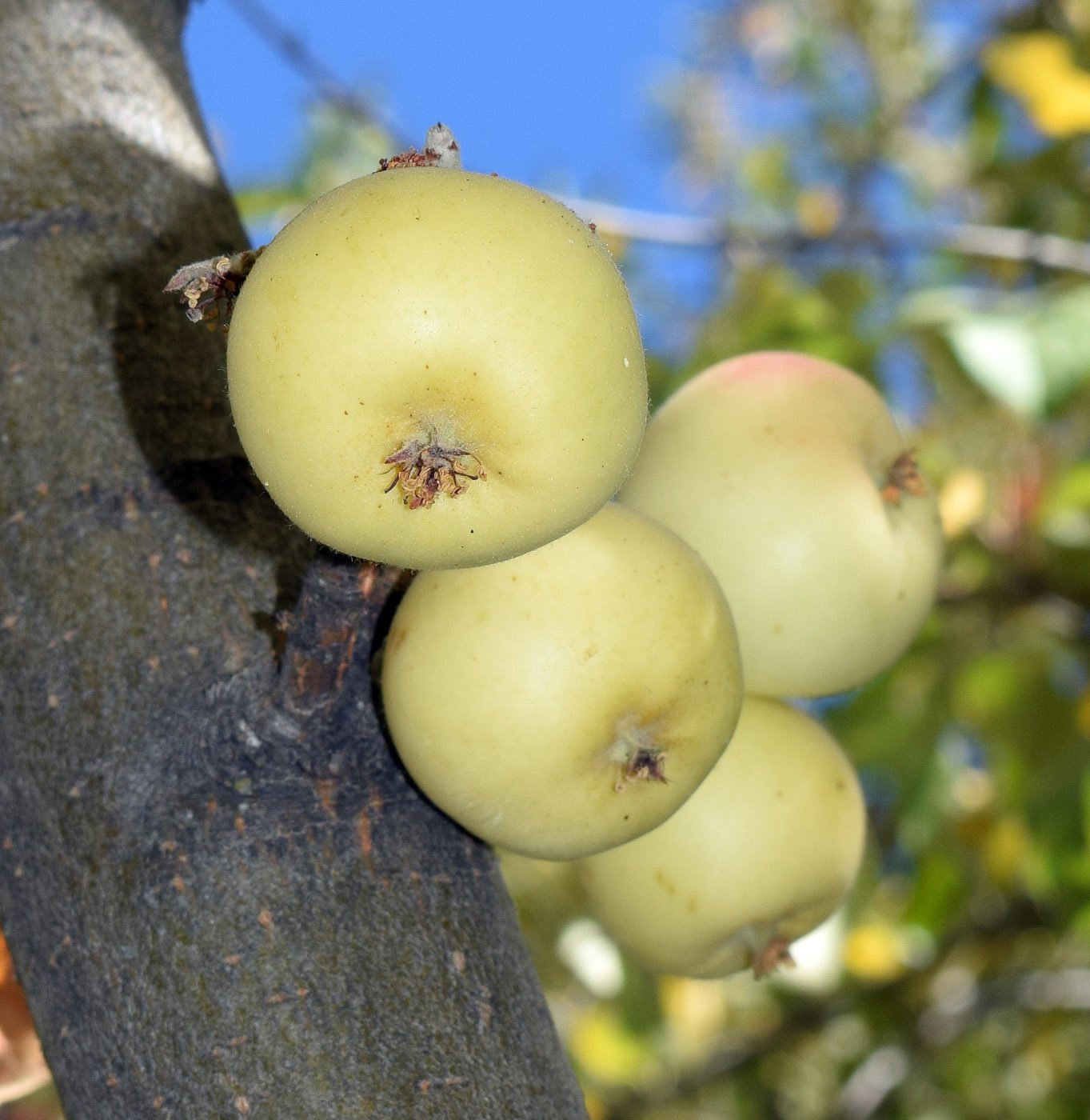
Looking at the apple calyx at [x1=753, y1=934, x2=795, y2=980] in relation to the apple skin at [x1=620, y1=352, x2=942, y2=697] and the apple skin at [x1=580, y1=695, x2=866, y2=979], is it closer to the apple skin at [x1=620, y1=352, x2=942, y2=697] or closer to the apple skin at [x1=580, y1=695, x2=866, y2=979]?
the apple skin at [x1=580, y1=695, x2=866, y2=979]

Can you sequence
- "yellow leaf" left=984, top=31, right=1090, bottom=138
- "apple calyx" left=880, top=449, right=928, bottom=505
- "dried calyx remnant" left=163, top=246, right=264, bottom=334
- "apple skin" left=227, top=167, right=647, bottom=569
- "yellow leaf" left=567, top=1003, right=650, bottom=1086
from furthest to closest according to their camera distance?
"yellow leaf" left=567, top=1003, right=650, bottom=1086 < "yellow leaf" left=984, top=31, right=1090, bottom=138 < "apple calyx" left=880, top=449, right=928, bottom=505 < "dried calyx remnant" left=163, top=246, right=264, bottom=334 < "apple skin" left=227, top=167, right=647, bottom=569

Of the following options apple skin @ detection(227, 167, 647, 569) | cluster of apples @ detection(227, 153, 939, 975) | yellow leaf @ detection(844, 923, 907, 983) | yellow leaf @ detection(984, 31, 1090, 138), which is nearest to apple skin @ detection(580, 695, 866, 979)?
cluster of apples @ detection(227, 153, 939, 975)

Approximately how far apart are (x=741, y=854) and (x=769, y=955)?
7.1 inches

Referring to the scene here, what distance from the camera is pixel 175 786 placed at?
1050 mm

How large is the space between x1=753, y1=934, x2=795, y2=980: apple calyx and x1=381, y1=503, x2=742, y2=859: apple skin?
403mm

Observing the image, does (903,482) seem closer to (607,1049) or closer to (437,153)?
(437,153)

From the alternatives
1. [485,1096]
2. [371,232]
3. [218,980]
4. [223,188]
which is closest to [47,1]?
[223,188]

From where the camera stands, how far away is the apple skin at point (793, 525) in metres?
1.26

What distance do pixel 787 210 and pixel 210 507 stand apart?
515 cm

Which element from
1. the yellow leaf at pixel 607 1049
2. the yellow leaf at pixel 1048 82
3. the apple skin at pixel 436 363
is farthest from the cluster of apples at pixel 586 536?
the yellow leaf at pixel 607 1049

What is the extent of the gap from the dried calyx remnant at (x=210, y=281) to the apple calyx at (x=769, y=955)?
950mm

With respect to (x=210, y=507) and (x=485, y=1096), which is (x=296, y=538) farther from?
(x=485, y=1096)

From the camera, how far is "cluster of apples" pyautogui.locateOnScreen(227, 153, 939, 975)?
75cm

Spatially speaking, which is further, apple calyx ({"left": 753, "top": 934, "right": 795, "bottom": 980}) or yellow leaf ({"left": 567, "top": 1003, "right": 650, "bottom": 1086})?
yellow leaf ({"left": 567, "top": 1003, "right": 650, "bottom": 1086})
